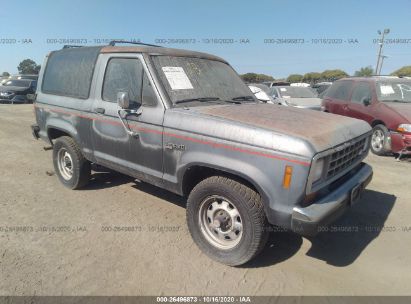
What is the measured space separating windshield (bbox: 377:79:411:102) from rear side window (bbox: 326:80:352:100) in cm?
86

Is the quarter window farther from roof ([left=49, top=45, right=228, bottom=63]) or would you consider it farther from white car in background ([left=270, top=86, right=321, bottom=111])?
white car in background ([left=270, top=86, right=321, bottom=111])

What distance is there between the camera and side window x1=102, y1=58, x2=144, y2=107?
369cm

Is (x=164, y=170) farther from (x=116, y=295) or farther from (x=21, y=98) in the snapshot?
(x=21, y=98)

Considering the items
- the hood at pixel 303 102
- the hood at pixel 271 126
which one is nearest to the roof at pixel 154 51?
the hood at pixel 271 126

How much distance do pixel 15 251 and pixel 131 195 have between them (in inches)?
68.5

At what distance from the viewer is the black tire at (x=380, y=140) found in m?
7.33

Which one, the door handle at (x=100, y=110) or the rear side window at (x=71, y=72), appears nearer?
the door handle at (x=100, y=110)

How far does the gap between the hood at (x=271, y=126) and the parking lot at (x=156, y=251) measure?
49.0 inches

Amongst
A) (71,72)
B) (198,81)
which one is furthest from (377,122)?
(71,72)

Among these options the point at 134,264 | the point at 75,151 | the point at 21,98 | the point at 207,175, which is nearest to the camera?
the point at 134,264

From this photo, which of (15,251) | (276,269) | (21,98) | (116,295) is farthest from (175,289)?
(21,98)

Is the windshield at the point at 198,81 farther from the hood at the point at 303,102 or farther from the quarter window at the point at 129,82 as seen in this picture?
the hood at the point at 303,102

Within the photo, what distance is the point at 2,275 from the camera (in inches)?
117

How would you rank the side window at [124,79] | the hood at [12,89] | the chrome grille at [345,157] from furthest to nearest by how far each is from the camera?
the hood at [12,89] → the side window at [124,79] → the chrome grille at [345,157]
